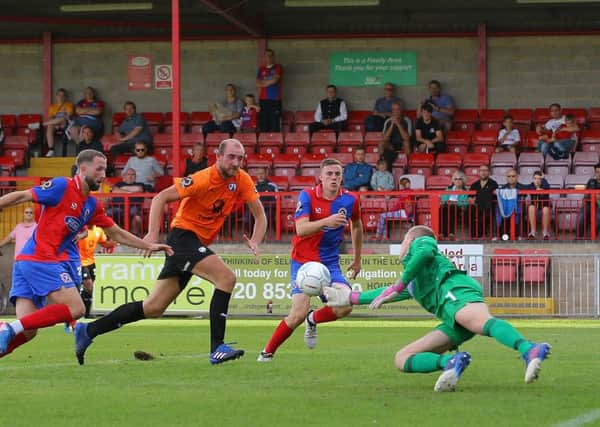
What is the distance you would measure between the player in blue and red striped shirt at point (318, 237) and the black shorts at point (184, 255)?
98 cm

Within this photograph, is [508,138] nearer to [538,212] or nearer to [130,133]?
[538,212]

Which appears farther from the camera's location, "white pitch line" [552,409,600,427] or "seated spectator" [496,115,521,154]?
"seated spectator" [496,115,521,154]

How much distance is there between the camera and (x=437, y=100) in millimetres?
27219

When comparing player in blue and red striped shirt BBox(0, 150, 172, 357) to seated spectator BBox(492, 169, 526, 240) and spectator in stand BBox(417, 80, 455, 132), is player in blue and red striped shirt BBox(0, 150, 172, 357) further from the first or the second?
spectator in stand BBox(417, 80, 455, 132)

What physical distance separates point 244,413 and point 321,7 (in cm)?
2204

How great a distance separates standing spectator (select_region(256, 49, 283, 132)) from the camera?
2742 cm

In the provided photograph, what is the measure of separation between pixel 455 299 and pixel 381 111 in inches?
753

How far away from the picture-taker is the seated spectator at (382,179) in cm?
2366

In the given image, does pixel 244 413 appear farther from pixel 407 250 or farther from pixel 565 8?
pixel 565 8

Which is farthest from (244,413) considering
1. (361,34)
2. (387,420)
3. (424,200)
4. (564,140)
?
Result: (361,34)

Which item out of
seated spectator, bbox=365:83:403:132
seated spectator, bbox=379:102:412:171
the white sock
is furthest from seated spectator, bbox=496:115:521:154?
the white sock

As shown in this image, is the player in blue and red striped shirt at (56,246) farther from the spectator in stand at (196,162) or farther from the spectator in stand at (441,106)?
the spectator in stand at (441,106)

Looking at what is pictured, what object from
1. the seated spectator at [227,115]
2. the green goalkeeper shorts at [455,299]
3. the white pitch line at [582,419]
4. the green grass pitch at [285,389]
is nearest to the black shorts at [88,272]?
the green grass pitch at [285,389]

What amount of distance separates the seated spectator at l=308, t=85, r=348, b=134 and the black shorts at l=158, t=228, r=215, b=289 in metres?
16.4
